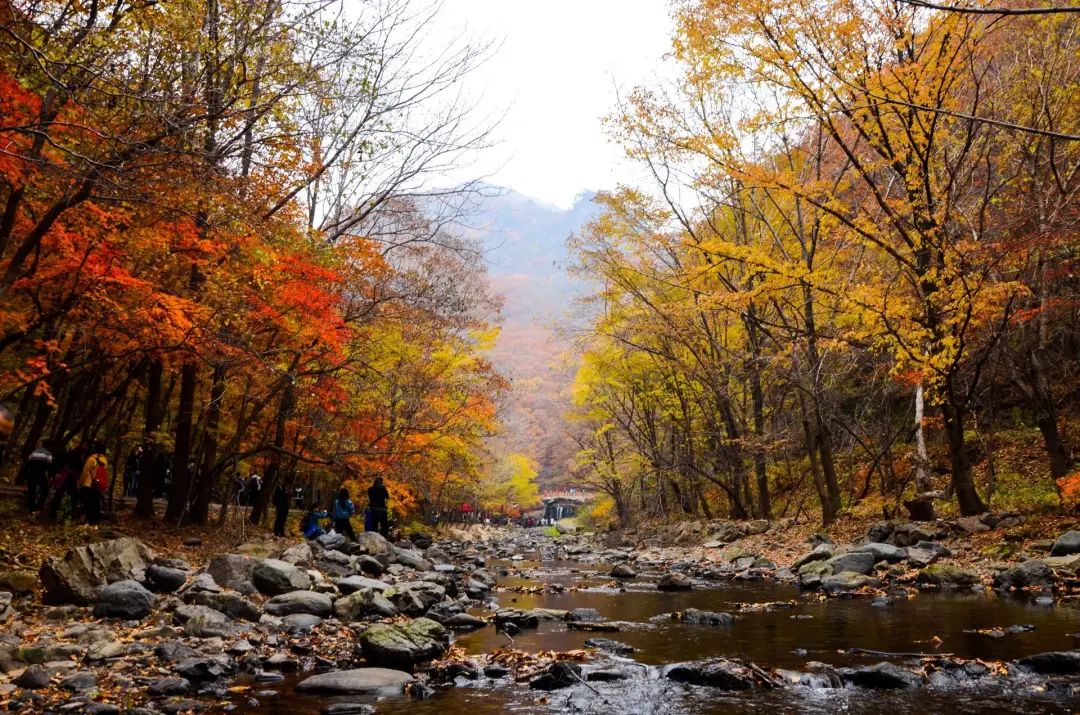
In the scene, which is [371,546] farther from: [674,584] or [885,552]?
[885,552]

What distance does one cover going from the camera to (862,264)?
683 inches

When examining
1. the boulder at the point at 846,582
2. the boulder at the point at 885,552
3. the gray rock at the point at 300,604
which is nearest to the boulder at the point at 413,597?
the gray rock at the point at 300,604

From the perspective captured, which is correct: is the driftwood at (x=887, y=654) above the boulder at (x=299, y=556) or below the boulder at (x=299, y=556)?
below

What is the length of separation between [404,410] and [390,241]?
720 cm

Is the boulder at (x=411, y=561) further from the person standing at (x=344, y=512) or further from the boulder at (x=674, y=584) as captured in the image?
the boulder at (x=674, y=584)

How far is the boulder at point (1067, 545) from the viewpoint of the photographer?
10.6 metres

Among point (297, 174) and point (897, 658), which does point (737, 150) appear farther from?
point (897, 658)

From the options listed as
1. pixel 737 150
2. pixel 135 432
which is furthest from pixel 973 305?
pixel 135 432

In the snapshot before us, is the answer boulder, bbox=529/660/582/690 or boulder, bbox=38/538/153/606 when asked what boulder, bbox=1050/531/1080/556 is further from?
boulder, bbox=38/538/153/606

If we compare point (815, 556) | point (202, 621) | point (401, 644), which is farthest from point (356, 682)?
point (815, 556)

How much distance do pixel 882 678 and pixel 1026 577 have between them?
224 inches

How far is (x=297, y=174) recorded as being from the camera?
13.9m

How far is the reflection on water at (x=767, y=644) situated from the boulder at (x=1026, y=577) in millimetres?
570

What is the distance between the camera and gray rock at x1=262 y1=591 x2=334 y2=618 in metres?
9.16
